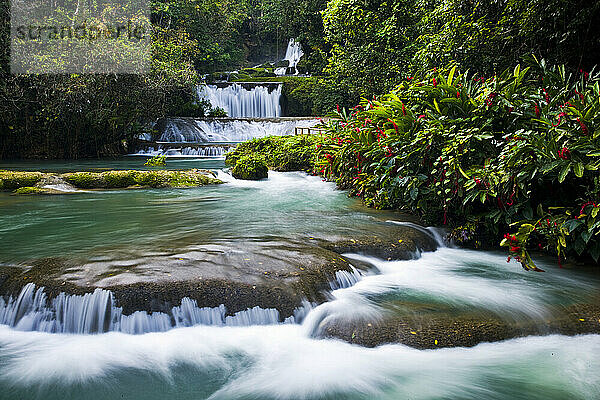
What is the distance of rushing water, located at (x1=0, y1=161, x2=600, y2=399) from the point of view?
9.21 feet

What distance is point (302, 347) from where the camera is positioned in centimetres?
323

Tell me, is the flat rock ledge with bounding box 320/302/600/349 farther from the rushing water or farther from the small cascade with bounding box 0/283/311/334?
the small cascade with bounding box 0/283/311/334

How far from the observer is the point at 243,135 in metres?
23.1

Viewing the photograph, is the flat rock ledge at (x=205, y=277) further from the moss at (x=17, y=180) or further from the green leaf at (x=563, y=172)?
the moss at (x=17, y=180)

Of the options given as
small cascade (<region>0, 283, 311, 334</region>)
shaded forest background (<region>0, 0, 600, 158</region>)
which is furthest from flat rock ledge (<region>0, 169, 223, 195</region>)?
small cascade (<region>0, 283, 311, 334</region>)

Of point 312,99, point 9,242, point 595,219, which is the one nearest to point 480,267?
point 595,219

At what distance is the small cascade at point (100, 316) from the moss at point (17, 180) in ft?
23.8

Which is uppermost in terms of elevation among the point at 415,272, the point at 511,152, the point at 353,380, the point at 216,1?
the point at 216,1

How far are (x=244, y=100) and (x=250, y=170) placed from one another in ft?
58.4

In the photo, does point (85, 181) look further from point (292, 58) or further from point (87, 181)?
point (292, 58)

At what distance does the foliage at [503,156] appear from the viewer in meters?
4.13

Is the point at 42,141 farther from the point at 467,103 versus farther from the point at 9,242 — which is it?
the point at 467,103

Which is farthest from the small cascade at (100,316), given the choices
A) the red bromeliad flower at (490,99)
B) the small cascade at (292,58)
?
the small cascade at (292,58)

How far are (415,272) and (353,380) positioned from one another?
79.2 inches
